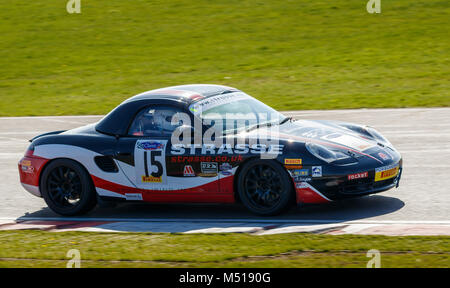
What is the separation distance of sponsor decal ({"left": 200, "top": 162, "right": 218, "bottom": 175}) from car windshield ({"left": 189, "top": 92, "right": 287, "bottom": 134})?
0.40 metres

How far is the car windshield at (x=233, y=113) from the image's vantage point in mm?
8367

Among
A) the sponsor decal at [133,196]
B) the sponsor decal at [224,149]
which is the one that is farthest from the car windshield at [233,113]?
the sponsor decal at [133,196]

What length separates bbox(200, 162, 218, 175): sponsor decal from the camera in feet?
26.5

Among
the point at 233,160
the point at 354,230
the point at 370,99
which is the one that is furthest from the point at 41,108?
the point at 354,230

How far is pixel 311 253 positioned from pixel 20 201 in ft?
15.0

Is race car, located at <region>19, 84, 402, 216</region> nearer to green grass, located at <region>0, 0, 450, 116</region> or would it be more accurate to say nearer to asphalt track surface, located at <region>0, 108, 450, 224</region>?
asphalt track surface, located at <region>0, 108, 450, 224</region>

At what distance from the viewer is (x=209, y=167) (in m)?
8.10

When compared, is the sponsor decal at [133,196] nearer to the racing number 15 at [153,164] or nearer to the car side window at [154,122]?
the racing number 15 at [153,164]

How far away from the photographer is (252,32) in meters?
25.0

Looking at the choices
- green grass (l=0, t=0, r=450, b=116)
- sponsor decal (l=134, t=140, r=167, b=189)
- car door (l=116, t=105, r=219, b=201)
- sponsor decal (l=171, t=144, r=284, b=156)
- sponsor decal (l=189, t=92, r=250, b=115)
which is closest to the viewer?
sponsor decal (l=171, t=144, r=284, b=156)

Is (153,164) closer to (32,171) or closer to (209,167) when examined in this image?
(209,167)

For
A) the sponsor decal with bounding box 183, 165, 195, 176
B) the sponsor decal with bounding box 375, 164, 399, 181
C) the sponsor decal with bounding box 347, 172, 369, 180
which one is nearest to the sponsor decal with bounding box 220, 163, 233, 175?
the sponsor decal with bounding box 183, 165, 195, 176

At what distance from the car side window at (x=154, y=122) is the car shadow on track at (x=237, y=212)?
37.5 inches

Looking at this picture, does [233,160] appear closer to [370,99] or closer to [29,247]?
[29,247]
